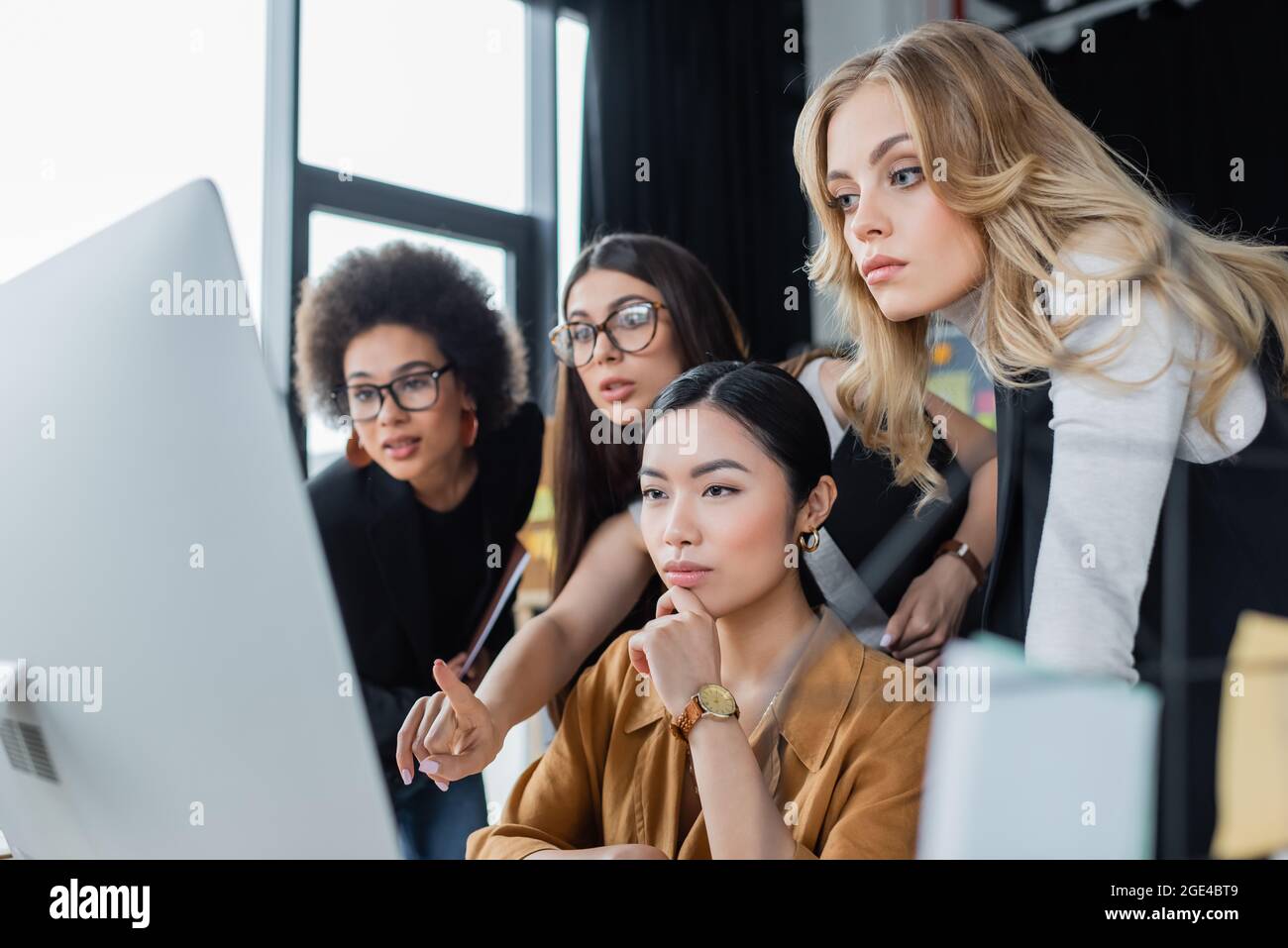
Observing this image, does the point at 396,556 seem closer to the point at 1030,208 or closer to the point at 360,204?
the point at 360,204

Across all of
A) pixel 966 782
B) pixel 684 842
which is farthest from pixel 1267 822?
pixel 684 842

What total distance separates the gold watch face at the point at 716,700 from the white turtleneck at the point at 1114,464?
29cm

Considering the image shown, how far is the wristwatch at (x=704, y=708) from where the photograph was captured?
89 cm

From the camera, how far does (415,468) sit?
4.58 feet

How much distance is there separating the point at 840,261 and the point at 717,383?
0.63 feet

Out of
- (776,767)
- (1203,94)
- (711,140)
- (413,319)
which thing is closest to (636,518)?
(776,767)

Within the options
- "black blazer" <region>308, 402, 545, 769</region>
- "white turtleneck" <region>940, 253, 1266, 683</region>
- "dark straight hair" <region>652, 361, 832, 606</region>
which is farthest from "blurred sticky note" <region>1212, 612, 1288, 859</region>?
"black blazer" <region>308, 402, 545, 769</region>

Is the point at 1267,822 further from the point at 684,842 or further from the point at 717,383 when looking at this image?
the point at 717,383

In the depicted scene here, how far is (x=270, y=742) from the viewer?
49cm

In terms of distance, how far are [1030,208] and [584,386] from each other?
523 mm

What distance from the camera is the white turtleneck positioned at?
94 centimetres

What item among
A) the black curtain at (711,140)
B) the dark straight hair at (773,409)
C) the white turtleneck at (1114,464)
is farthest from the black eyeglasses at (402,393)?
the white turtleneck at (1114,464)

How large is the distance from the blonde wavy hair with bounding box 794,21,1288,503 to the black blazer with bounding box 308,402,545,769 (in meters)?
0.53

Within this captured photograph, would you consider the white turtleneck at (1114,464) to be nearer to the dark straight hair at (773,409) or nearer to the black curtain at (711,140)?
the dark straight hair at (773,409)
